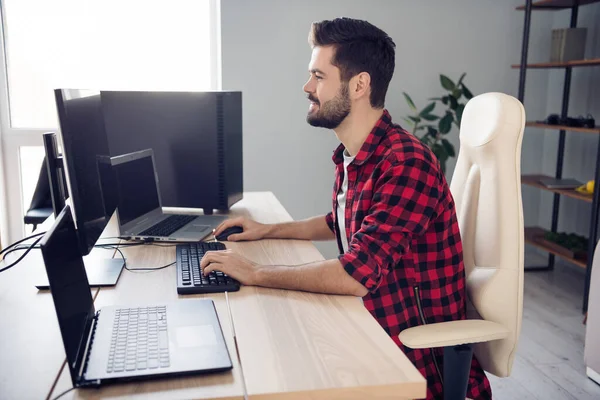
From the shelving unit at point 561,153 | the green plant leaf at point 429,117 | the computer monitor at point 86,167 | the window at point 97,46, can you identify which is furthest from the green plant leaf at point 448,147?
the computer monitor at point 86,167

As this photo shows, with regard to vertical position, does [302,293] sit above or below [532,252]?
above

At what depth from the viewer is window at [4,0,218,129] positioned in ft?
11.2

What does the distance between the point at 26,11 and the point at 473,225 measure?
9.90ft

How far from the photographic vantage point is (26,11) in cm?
339

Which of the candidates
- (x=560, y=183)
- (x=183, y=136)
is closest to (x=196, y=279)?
(x=183, y=136)

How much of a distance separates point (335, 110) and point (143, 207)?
0.74 m

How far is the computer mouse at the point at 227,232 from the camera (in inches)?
71.6

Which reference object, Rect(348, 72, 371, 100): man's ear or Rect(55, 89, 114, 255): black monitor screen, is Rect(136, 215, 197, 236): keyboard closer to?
Rect(55, 89, 114, 255): black monitor screen

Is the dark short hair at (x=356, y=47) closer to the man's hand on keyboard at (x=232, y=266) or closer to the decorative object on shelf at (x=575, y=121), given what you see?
the man's hand on keyboard at (x=232, y=266)

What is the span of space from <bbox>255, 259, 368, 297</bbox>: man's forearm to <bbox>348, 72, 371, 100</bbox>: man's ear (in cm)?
50

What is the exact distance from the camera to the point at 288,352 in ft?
3.35

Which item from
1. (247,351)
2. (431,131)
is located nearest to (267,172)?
(431,131)

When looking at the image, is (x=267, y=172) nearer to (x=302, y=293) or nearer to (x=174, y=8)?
(x=174, y=8)

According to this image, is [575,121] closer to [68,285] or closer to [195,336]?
[195,336]
